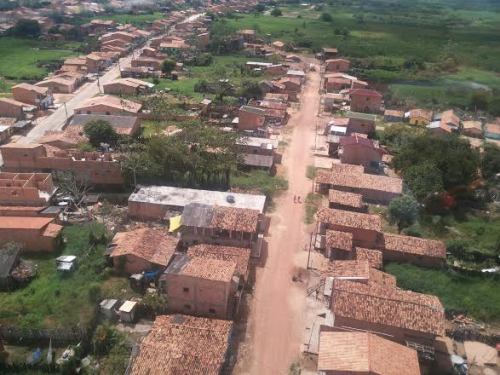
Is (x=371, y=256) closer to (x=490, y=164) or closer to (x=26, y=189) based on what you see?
(x=490, y=164)

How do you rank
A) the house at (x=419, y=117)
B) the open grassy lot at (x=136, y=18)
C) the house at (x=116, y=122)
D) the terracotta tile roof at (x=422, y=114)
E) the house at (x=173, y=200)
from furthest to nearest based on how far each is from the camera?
1. the open grassy lot at (x=136, y=18)
2. the terracotta tile roof at (x=422, y=114)
3. the house at (x=419, y=117)
4. the house at (x=116, y=122)
5. the house at (x=173, y=200)

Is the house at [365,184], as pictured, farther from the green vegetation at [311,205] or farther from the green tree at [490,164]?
the green tree at [490,164]

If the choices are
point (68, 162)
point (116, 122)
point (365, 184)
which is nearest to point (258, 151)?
point (365, 184)

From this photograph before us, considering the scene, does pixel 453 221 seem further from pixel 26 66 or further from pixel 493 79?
pixel 26 66

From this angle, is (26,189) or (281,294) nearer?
(281,294)

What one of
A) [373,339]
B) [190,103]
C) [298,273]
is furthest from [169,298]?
[190,103]

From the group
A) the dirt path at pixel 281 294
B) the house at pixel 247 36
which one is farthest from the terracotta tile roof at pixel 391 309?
the house at pixel 247 36
